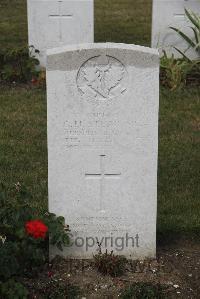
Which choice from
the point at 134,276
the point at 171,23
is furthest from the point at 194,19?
the point at 134,276

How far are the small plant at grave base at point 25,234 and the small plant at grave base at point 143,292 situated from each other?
0.52 m

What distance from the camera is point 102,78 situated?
4500 millimetres

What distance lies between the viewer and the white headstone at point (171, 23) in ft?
33.0

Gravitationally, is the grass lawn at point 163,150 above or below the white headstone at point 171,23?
below

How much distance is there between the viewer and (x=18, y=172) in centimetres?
647

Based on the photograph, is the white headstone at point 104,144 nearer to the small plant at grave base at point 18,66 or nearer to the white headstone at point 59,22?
the small plant at grave base at point 18,66

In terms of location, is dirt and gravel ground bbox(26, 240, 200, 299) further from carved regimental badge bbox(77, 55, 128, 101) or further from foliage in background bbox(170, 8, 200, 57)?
foliage in background bbox(170, 8, 200, 57)

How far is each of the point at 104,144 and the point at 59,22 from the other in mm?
5549

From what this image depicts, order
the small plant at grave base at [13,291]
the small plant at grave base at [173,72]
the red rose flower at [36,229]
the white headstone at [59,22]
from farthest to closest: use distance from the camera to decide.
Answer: the white headstone at [59,22]
the small plant at grave base at [173,72]
the red rose flower at [36,229]
the small plant at grave base at [13,291]

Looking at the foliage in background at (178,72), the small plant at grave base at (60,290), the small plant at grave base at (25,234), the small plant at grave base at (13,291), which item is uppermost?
the foliage in background at (178,72)

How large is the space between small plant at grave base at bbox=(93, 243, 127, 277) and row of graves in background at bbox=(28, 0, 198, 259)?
0.10 m

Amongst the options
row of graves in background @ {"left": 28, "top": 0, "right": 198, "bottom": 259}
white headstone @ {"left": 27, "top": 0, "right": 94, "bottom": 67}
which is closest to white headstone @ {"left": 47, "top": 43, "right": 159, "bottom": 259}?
row of graves in background @ {"left": 28, "top": 0, "right": 198, "bottom": 259}

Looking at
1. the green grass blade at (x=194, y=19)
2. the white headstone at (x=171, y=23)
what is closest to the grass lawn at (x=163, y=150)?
the green grass blade at (x=194, y=19)

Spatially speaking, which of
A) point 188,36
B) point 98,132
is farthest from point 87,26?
point 98,132
